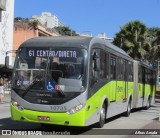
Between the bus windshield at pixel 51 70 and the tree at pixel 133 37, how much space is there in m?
35.9

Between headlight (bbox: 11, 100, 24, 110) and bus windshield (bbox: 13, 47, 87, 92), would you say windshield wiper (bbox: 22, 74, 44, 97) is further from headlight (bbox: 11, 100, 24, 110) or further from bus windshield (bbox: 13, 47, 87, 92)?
headlight (bbox: 11, 100, 24, 110)

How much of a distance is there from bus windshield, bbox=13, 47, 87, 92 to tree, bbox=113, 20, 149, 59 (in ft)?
118

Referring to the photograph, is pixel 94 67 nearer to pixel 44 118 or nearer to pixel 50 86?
pixel 50 86

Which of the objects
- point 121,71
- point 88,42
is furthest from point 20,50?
point 121,71

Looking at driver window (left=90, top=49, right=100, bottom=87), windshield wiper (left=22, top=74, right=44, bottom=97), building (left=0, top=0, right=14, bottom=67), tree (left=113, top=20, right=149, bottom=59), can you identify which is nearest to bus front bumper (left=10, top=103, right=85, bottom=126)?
windshield wiper (left=22, top=74, right=44, bottom=97)

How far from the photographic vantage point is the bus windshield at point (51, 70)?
38.0ft

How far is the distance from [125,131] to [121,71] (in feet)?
14.0

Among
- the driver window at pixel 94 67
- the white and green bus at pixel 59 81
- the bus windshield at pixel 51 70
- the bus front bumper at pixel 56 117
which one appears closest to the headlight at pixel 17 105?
the white and green bus at pixel 59 81

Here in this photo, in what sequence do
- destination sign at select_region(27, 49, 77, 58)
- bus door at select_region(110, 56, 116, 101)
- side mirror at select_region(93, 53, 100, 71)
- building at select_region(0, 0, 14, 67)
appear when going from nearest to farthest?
destination sign at select_region(27, 49, 77, 58) < side mirror at select_region(93, 53, 100, 71) < bus door at select_region(110, 56, 116, 101) < building at select_region(0, 0, 14, 67)

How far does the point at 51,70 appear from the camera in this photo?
11.8m

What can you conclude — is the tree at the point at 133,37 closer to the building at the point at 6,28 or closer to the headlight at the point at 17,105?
the building at the point at 6,28

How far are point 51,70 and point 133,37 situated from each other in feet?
122

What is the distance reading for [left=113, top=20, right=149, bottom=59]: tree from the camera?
1868 inches

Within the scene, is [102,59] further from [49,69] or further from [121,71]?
[121,71]
